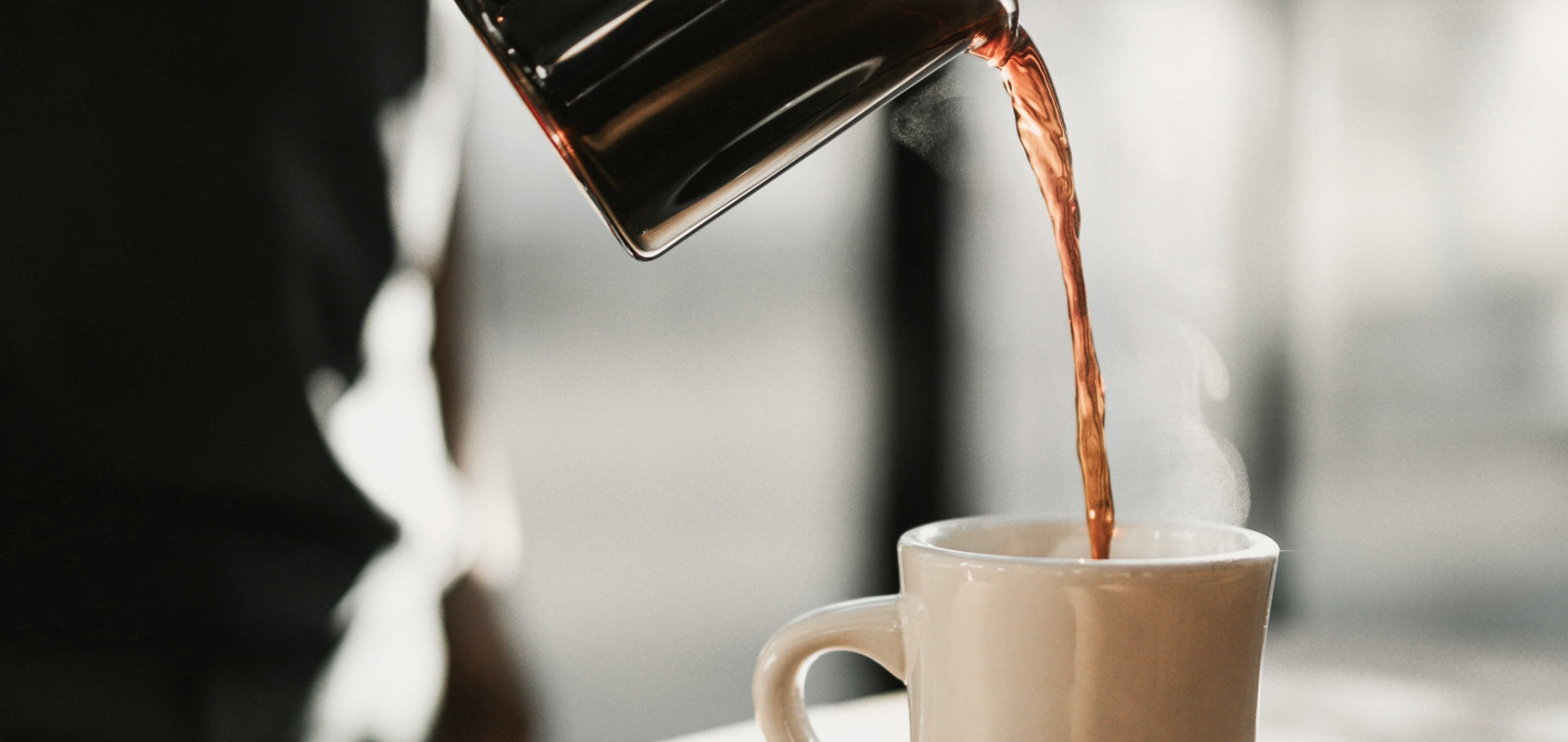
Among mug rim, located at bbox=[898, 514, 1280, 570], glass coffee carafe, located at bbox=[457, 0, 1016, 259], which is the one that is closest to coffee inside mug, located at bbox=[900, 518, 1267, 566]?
mug rim, located at bbox=[898, 514, 1280, 570]

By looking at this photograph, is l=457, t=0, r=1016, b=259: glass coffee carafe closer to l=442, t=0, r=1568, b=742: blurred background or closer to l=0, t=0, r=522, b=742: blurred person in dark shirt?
l=0, t=0, r=522, b=742: blurred person in dark shirt

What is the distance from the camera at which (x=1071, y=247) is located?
460 millimetres

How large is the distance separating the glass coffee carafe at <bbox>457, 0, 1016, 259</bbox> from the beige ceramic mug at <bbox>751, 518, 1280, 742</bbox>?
0.50 ft

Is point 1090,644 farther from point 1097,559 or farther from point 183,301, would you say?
point 183,301

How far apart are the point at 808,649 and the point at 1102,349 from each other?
0.98 metres

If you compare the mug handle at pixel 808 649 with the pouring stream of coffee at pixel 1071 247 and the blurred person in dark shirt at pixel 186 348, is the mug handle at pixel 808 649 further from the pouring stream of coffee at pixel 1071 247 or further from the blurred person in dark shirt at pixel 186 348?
the blurred person in dark shirt at pixel 186 348

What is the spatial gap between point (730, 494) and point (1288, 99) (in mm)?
840

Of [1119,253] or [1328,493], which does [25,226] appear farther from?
[1328,493]

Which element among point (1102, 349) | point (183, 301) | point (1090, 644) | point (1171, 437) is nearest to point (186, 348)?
point (183, 301)

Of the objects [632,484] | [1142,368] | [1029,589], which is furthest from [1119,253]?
[1029,589]

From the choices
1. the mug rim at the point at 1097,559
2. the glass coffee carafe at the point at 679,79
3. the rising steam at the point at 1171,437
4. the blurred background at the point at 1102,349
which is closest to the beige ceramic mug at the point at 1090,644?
the mug rim at the point at 1097,559

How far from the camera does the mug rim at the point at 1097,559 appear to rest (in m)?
0.36

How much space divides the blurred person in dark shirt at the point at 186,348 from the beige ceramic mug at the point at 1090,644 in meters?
0.66

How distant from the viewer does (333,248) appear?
0.96 m
